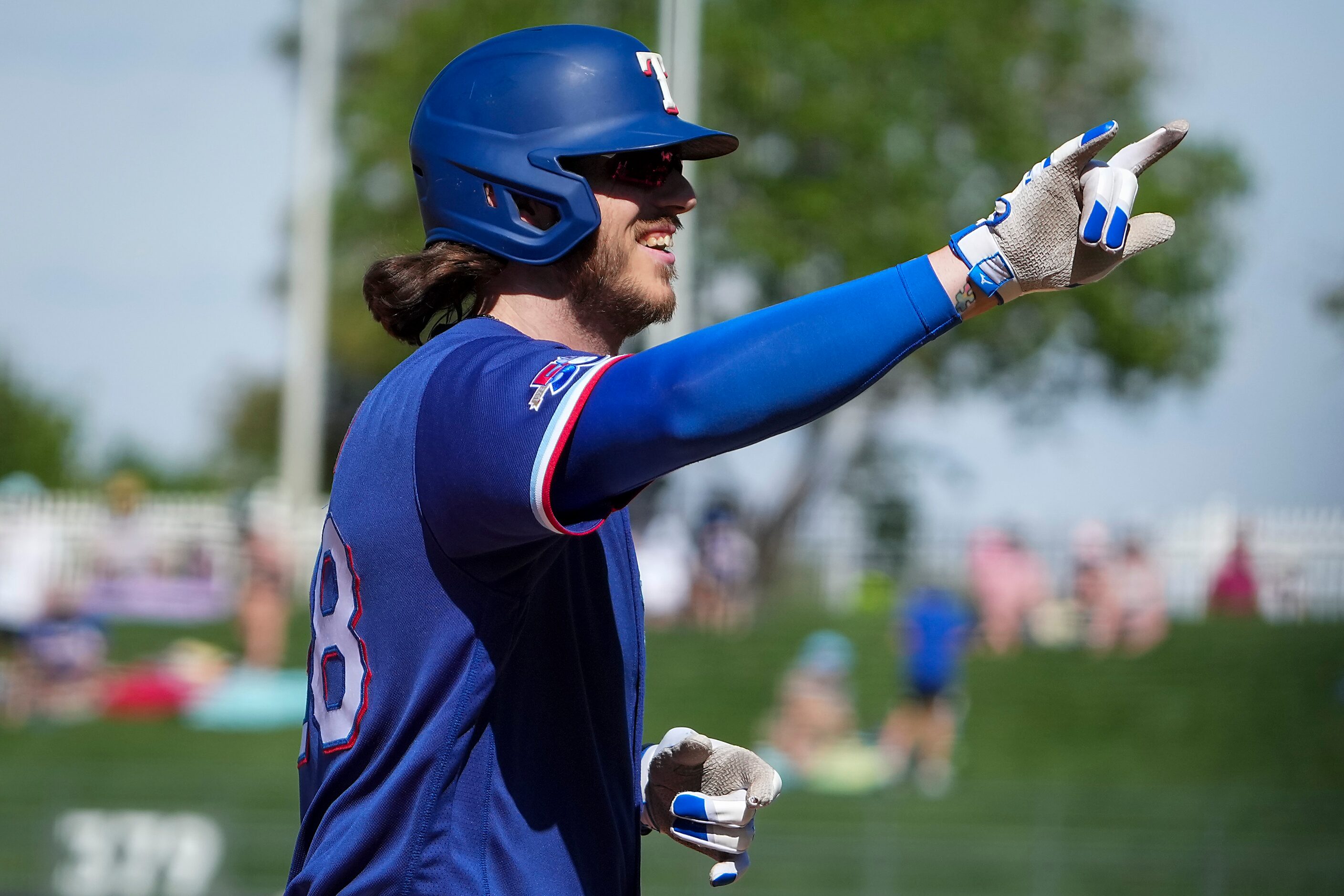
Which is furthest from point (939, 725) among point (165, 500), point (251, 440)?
point (251, 440)

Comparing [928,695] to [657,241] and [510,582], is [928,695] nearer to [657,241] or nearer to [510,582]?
[657,241]

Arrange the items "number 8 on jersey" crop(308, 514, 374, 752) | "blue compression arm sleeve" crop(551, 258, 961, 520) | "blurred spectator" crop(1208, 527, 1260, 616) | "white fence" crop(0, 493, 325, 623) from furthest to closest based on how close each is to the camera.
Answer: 1. "blurred spectator" crop(1208, 527, 1260, 616)
2. "white fence" crop(0, 493, 325, 623)
3. "number 8 on jersey" crop(308, 514, 374, 752)
4. "blue compression arm sleeve" crop(551, 258, 961, 520)

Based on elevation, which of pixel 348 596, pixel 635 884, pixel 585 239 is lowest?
pixel 635 884

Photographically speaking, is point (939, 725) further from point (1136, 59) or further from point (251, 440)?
point (251, 440)

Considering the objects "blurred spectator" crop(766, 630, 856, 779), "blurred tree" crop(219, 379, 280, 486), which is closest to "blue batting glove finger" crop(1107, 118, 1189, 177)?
"blurred spectator" crop(766, 630, 856, 779)

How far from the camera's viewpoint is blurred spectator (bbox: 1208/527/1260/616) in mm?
17234

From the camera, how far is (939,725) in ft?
42.1

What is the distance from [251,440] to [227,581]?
2358 cm

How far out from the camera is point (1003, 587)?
49.0 ft

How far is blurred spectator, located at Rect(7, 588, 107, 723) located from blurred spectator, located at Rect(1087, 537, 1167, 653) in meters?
8.90

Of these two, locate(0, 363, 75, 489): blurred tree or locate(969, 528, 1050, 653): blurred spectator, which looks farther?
locate(0, 363, 75, 489): blurred tree

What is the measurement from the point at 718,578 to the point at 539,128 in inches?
577

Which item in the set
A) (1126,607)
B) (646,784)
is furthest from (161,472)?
(646,784)

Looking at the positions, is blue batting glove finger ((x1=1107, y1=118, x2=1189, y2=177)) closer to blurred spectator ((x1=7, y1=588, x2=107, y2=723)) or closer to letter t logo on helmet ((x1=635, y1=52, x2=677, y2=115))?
letter t logo on helmet ((x1=635, y1=52, x2=677, y2=115))
